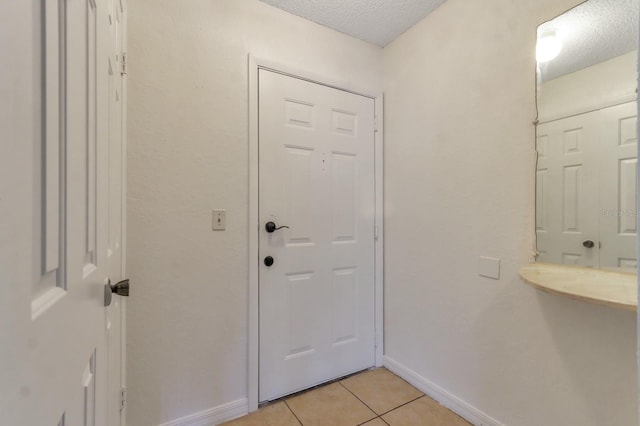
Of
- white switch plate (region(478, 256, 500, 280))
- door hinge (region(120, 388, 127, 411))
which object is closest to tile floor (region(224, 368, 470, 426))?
door hinge (region(120, 388, 127, 411))

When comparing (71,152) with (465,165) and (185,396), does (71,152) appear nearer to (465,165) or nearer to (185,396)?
(185,396)

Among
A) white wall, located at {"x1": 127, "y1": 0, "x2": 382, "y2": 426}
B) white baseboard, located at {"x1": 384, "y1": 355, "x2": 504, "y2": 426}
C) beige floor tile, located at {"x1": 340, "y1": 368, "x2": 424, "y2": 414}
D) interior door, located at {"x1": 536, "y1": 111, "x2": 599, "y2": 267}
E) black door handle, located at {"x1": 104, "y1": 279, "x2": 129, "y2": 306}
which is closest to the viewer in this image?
black door handle, located at {"x1": 104, "y1": 279, "x2": 129, "y2": 306}

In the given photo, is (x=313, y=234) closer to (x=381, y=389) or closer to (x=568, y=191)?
(x=381, y=389)

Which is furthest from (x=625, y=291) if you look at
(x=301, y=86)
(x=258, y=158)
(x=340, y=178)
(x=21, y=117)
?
(x=301, y=86)

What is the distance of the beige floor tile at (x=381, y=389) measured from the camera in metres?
1.67

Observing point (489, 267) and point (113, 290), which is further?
point (489, 267)

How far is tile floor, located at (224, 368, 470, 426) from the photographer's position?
60.1 inches

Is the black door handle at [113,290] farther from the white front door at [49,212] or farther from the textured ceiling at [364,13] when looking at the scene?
the textured ceiling at [364,13]

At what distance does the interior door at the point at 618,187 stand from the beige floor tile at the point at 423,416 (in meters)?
1.13

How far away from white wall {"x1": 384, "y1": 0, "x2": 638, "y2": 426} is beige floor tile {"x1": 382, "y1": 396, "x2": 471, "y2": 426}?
12 centimetres

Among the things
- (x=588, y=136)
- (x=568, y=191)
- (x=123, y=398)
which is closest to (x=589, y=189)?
(x=568, y=191)

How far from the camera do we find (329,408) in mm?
1626

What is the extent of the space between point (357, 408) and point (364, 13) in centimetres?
245

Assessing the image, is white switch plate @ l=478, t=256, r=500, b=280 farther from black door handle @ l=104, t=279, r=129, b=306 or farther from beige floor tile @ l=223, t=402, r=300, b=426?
black door handle @ l=104, t=279, r=129, b=306
